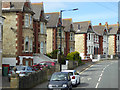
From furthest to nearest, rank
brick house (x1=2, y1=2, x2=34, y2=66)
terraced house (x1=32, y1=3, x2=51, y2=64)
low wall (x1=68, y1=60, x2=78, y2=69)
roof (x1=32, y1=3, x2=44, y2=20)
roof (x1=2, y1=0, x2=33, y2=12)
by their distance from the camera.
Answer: roof (x1=32, y1=3, x2=44, y2=20) → terraced house (x1=32, y1=3, x2=51, y2=64) → low wall (x1=68, y1=60, x2=78, y2=69) → roof (x1=2, y1=0, x2=33, y2=12) → brick house (x1=2, y1=2, x2=34, y2=66)

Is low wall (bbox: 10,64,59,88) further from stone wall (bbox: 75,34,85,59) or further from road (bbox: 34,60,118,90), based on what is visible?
stone wall (bbox: 75,34,85,59)

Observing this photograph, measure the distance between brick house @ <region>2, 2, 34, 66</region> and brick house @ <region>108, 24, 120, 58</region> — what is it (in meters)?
51.4

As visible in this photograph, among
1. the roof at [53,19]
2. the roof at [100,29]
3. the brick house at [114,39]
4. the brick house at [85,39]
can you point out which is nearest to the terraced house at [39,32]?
the roof at [53,19]

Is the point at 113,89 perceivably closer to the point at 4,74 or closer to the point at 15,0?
the point at 4,74

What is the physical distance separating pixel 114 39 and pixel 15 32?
174ft

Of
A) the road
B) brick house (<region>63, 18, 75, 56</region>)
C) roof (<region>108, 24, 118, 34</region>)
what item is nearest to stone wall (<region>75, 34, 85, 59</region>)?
brick house (<region>63, 18, 75, 56</region>)

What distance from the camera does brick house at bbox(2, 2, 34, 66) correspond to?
33.1 m

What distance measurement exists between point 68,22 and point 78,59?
41.3 feet

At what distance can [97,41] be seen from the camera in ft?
236

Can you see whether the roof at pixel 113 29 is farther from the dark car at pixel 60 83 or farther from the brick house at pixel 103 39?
the dark car at pixel 60 83

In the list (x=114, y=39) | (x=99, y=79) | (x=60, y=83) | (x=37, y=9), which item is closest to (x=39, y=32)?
(x=37, y=9)

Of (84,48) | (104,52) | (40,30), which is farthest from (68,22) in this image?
(104,52)

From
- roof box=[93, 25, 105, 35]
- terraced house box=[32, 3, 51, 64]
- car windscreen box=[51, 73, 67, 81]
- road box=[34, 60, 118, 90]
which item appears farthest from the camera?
roof box=[93, 25, 105, 35]

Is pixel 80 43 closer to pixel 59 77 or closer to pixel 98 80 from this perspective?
pixel 98 80
